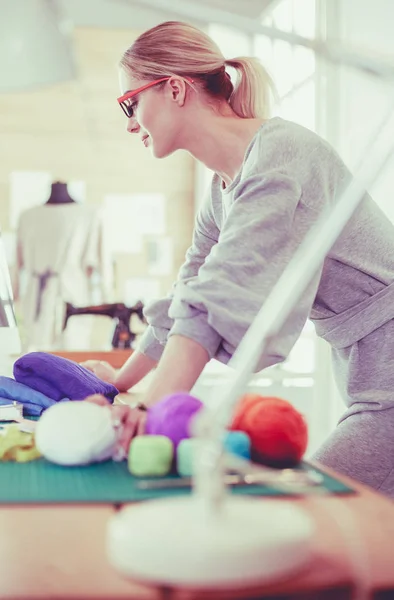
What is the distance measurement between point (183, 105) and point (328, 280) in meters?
0.40

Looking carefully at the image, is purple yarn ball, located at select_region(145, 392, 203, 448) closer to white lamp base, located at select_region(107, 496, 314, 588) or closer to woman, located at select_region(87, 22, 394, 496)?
woman, located at select_region(87, 22, 394, 496)

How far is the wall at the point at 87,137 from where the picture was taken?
5820mm

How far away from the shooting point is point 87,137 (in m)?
5.86

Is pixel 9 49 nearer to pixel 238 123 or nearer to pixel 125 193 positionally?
pixel 238 123

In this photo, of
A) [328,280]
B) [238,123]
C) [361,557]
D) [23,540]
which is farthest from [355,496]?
[238,123]

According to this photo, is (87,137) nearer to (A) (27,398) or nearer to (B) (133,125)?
(B) (133,125)

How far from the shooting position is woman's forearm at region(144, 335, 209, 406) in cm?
101

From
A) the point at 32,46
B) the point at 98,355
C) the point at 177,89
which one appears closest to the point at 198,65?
the point at 177,89

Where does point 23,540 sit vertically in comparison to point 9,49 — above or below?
below

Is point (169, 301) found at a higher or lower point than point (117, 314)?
higher

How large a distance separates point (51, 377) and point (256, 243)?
1.57 feet

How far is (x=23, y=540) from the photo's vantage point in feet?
1.96

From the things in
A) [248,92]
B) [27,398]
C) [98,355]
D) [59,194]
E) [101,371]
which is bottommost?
[98,355]

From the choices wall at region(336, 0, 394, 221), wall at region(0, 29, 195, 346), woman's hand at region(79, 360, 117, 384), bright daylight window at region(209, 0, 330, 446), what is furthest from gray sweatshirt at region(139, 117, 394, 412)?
wall at region(0, 29, 195, 346)
